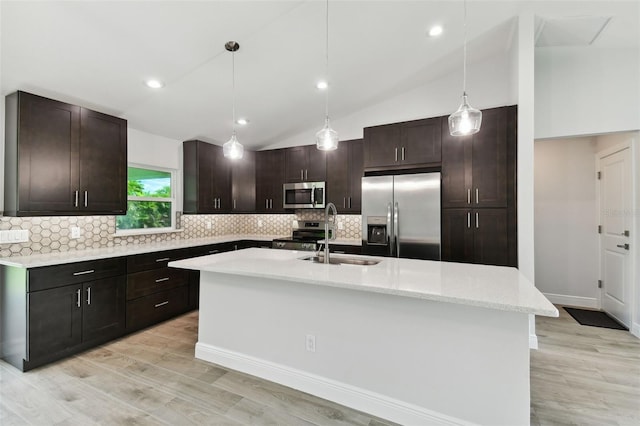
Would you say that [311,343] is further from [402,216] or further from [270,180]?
[270,180]

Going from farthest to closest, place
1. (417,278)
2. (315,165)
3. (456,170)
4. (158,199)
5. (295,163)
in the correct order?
(295,163), (315,165), (158,199), (456,170), (417,278)

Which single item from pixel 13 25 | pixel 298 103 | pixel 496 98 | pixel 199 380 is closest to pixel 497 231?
pixel 496 98

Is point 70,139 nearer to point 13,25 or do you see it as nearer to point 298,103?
point 13,25

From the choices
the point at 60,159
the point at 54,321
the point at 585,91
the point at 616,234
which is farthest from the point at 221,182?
the point at 616,234

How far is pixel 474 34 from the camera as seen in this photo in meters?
3.15

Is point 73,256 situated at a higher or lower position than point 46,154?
lower

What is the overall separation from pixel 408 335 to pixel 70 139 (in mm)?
3548

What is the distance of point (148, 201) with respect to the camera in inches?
160

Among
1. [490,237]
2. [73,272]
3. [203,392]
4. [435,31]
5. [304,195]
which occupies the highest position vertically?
[435,31]

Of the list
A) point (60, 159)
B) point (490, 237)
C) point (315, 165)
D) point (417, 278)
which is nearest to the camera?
point (417, 278)

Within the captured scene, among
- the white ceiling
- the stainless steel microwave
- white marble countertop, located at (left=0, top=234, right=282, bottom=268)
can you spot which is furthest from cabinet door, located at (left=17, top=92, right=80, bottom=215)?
the stainless steel microwave

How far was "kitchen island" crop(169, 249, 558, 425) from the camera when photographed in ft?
5.38

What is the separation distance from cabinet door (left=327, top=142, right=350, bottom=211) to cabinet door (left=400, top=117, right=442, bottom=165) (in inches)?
39.1

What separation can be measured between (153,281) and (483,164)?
4029mm
